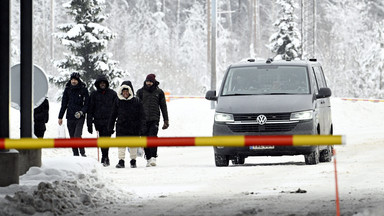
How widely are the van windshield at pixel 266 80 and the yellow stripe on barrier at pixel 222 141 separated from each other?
9.29m

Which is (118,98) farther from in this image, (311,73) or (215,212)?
(215,212)

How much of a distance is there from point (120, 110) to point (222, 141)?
1007cm

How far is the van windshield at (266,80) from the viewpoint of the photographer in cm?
1911

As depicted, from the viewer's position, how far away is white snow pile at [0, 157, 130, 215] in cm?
1140

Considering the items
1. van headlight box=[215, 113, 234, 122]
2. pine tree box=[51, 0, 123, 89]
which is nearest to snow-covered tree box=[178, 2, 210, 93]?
pine tree box=[51, 0, 123, 89]

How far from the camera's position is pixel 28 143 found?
970 centimetres

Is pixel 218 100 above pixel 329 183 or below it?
above

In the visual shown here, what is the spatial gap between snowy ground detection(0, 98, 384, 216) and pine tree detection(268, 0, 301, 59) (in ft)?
111

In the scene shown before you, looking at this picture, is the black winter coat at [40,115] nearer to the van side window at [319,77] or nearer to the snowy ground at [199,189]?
the snowy ground at [199,189]

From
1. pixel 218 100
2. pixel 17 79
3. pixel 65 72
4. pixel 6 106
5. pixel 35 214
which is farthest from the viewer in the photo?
pixel 65 72

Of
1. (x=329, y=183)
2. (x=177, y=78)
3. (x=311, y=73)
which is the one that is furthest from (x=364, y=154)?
(x=177, y=78)

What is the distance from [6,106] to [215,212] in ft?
9.55

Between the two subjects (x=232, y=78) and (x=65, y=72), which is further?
(x=65, y=72)

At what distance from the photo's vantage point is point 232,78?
19.4 meters
